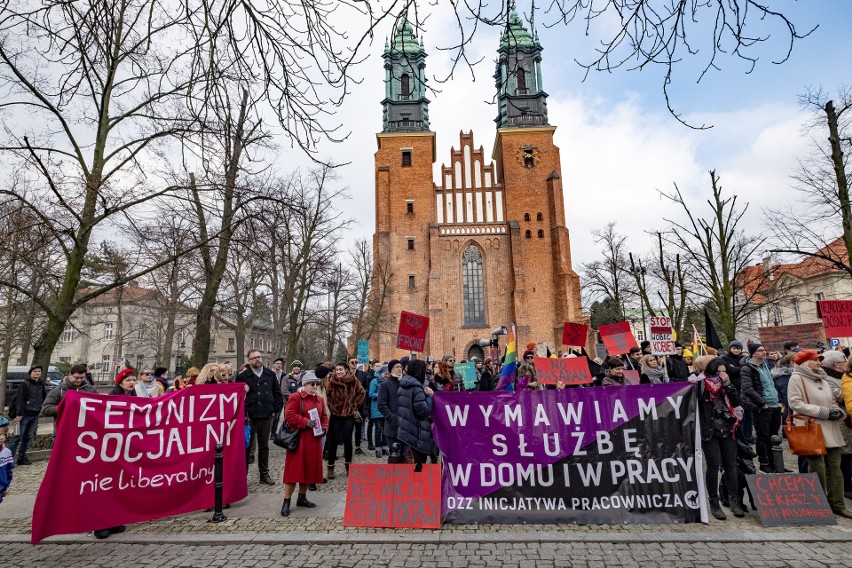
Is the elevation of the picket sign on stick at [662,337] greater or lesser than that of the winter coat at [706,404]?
greater

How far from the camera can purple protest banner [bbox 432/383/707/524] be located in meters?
4.93

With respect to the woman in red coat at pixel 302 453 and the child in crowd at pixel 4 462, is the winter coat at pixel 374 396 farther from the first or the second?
the child in crowd at pixel 4 462

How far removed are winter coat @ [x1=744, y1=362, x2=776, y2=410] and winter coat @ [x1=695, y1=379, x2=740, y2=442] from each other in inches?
43.3

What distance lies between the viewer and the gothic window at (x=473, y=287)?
36781 millimetres

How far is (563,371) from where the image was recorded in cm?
880

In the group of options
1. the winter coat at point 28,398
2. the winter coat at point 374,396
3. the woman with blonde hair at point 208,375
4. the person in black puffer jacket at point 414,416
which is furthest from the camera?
the winter coat at point 374,396

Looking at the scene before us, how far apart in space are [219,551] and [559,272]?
34.0 meters

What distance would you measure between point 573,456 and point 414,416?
182 cm

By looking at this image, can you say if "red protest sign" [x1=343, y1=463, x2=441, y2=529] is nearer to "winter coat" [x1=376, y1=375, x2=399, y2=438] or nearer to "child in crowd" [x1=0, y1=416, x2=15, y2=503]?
"winter coat" [x1=376, y1=375, x2=399, y2=438]

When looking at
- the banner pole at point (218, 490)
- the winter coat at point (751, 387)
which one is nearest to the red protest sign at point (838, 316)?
the winter coat at point (751, 387)

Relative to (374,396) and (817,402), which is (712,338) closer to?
(817,402)

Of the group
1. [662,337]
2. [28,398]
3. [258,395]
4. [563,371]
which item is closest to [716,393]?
[563,371]

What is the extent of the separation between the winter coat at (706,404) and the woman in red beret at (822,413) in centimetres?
62

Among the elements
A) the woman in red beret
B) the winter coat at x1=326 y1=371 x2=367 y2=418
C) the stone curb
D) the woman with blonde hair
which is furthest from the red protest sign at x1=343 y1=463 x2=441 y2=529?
the woman in red beret
